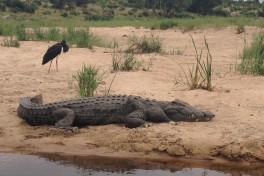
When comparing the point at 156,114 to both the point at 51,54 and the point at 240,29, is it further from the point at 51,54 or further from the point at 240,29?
the point at 240,29

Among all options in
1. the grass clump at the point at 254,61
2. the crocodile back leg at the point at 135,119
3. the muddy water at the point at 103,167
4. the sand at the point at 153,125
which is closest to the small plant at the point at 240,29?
the sand at the point at 153,125

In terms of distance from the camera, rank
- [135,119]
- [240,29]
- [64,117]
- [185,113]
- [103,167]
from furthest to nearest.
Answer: [240,29] < [185,113] < [64,117] < [135,119] < [103,167]

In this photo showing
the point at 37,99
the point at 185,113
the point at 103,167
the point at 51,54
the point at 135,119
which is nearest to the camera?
the point at 103,167

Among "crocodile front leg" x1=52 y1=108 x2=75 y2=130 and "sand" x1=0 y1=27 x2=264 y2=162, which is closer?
"sand" x1=0 y1=27 x2=264 y2=162

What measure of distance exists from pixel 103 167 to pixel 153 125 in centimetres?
129

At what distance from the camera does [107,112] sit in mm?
6398

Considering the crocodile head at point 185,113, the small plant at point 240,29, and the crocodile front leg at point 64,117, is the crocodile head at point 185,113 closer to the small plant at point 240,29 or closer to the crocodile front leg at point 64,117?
the crocodile front leg at point 64,117

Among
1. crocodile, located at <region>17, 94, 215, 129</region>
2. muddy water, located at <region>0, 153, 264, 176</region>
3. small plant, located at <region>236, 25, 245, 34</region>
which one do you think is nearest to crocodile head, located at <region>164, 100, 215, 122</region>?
crocodile, located at <region>17, 94, 215, 129</region>

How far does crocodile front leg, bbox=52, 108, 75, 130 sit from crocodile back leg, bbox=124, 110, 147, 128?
0.70 m

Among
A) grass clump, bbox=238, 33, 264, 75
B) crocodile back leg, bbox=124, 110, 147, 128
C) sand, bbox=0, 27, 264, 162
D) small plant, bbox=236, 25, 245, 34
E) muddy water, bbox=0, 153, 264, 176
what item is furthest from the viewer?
small plant, bbox=236, 25, 245, 34

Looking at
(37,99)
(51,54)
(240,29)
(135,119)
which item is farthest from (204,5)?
(135,119)

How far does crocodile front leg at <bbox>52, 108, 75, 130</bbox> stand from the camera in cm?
625

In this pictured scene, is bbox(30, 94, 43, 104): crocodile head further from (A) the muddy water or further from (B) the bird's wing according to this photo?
(B) the bird's wing

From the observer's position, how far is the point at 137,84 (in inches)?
348
